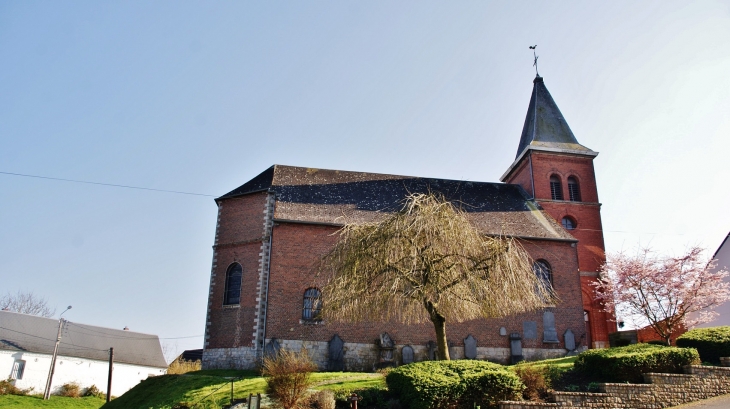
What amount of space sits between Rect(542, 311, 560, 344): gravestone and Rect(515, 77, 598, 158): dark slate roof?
1134 centimetres

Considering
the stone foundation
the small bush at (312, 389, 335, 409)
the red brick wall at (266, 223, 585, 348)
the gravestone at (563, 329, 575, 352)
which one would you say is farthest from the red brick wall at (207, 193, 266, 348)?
the gravestone at (563, 329, 575, 352)

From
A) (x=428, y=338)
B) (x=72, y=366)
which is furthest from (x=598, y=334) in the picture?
(x=72, y=366)

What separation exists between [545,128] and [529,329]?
587 inches

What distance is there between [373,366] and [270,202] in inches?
367

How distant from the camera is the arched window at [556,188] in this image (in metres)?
33.1

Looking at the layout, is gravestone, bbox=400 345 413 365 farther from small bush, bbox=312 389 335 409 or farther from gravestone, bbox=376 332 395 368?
small bush, bbox=312 389 335 409

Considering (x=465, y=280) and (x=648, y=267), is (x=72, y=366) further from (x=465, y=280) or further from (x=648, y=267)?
(x=648, y=267)

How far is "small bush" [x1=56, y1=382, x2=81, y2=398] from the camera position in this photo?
38.9 metres

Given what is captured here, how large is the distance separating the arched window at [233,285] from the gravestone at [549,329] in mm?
14944

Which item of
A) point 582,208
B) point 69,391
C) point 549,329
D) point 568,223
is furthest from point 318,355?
point 69,391

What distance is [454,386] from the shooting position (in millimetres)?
13570

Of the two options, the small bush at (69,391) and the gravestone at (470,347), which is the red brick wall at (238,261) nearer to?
the gravestone at (470,347)

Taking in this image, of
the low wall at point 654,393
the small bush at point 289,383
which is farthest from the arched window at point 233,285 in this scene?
the low wall at point 654,393

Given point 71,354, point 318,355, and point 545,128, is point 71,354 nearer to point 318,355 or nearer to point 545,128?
point 318,355
